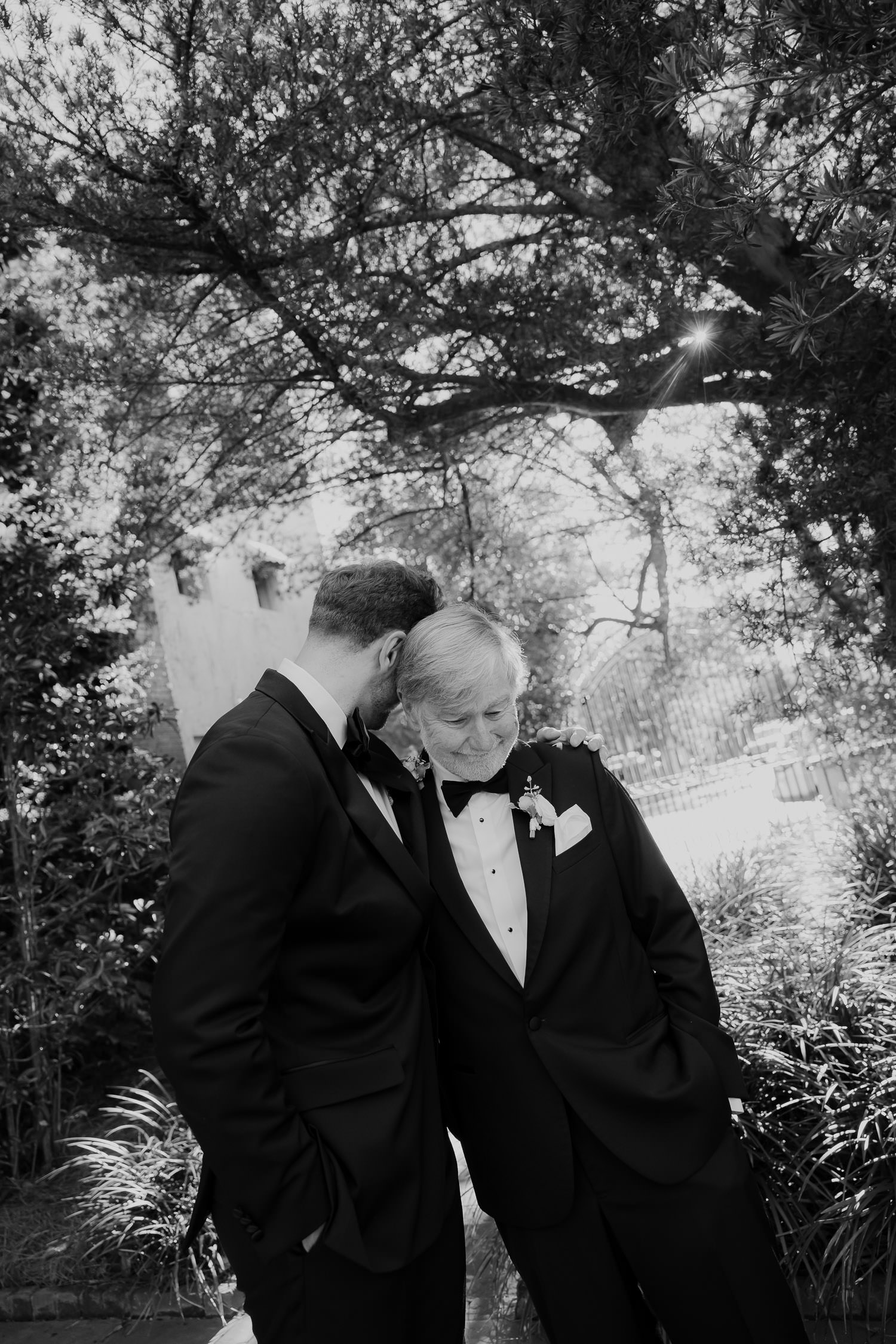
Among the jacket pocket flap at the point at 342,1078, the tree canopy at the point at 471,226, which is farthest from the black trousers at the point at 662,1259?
the tree canopy at the point at 471,226

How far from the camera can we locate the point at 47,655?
5.38m

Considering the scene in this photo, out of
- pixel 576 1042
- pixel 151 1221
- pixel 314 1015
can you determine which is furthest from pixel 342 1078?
pixel 151 1221

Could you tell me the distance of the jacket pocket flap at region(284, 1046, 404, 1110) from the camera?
6.31 feet

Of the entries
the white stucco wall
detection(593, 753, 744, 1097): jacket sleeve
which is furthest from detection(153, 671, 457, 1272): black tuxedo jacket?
the white stucco wall

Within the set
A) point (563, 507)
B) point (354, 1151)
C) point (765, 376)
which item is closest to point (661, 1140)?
point (354, 1151)

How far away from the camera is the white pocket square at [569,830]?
7.47 ft

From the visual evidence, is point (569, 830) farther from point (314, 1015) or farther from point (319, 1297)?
point (319, 1297)

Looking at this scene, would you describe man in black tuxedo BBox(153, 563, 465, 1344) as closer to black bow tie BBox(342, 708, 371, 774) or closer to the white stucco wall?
black bow tie BBox(342, 708, 371, 774)

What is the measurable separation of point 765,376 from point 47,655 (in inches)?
151

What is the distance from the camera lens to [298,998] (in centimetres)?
197

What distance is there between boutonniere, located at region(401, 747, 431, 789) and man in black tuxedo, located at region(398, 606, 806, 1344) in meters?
0.13

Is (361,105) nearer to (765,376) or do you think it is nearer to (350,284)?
(350,284)

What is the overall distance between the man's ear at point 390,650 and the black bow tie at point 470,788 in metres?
0.32

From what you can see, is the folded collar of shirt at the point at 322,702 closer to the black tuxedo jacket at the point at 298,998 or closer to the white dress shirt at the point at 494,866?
the black tuxedo jacket at the point at 298,998
